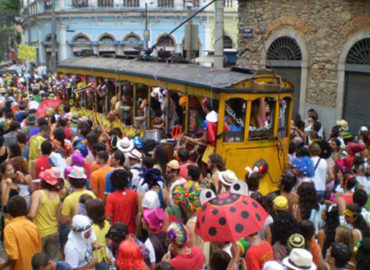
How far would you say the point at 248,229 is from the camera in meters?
4.23

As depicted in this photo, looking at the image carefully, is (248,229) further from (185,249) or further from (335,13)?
(335,13)

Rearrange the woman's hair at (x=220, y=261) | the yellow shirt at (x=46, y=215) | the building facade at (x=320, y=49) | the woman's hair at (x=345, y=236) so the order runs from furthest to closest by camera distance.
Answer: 1. the building facade at (x=320, y=49)
2. the yellow shirt at (x=46, y=215)
3. the woman's hair at (x=345, y=236)
4. the woman's hair at (x=220, y=261)

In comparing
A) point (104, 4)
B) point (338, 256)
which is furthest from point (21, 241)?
point (104, 4)

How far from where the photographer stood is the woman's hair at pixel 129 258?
423 centimetres

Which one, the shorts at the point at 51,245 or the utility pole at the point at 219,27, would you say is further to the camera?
the utility pole at the point at 219,27

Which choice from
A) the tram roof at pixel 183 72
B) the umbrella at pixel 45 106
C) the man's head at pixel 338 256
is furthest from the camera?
the umbrella at pixel 45 106

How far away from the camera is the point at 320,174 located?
7648mm

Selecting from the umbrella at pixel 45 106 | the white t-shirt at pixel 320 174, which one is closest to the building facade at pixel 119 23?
the umbrella at pixel 45 106

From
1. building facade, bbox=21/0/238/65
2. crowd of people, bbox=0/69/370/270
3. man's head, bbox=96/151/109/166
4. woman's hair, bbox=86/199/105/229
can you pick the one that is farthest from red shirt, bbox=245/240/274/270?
building facade, bbox=21/0/238/65

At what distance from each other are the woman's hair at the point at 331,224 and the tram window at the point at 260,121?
305cm

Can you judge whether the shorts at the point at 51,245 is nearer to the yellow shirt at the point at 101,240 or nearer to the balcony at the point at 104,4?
the yellow shirt at the point at 101,240

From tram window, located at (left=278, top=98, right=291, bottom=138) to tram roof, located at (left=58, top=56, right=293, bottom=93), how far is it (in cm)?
27

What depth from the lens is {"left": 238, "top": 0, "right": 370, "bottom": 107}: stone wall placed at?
13953 mm

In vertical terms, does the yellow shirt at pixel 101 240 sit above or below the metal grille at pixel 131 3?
below
